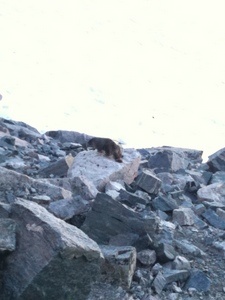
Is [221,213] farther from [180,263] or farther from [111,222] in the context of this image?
[111,222]

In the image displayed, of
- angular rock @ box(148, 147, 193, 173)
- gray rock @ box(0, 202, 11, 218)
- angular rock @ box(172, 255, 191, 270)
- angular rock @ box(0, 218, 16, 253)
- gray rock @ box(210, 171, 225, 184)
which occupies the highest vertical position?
angular rock @ box(0, 218, 16, 253)

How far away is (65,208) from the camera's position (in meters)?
4.01

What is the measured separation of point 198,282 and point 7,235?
1494 mm

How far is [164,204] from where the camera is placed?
4895 millimetres

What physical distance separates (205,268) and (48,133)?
5044 mm

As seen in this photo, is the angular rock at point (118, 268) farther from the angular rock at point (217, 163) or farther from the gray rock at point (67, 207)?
the angular rock at point (217, 163)

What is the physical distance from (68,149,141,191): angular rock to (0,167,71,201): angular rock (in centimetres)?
70

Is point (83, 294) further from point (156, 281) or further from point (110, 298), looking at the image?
point (156, 281)

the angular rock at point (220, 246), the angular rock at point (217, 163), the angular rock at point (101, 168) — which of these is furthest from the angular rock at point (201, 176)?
the angular rock at point (220, 246)

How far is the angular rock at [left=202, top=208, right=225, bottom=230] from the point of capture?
4.90 metres

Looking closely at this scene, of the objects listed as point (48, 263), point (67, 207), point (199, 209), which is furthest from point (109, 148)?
point (48, 263)

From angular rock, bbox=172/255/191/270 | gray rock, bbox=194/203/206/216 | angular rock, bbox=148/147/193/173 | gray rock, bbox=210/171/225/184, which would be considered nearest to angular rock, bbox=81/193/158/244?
angular rock, bbox=172/255/191/270

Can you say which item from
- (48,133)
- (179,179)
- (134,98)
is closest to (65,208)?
(179,179)

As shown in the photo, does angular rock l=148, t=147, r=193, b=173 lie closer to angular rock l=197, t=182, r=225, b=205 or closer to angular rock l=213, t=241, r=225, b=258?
angular rock l=197, t=182, r=225, b=205
